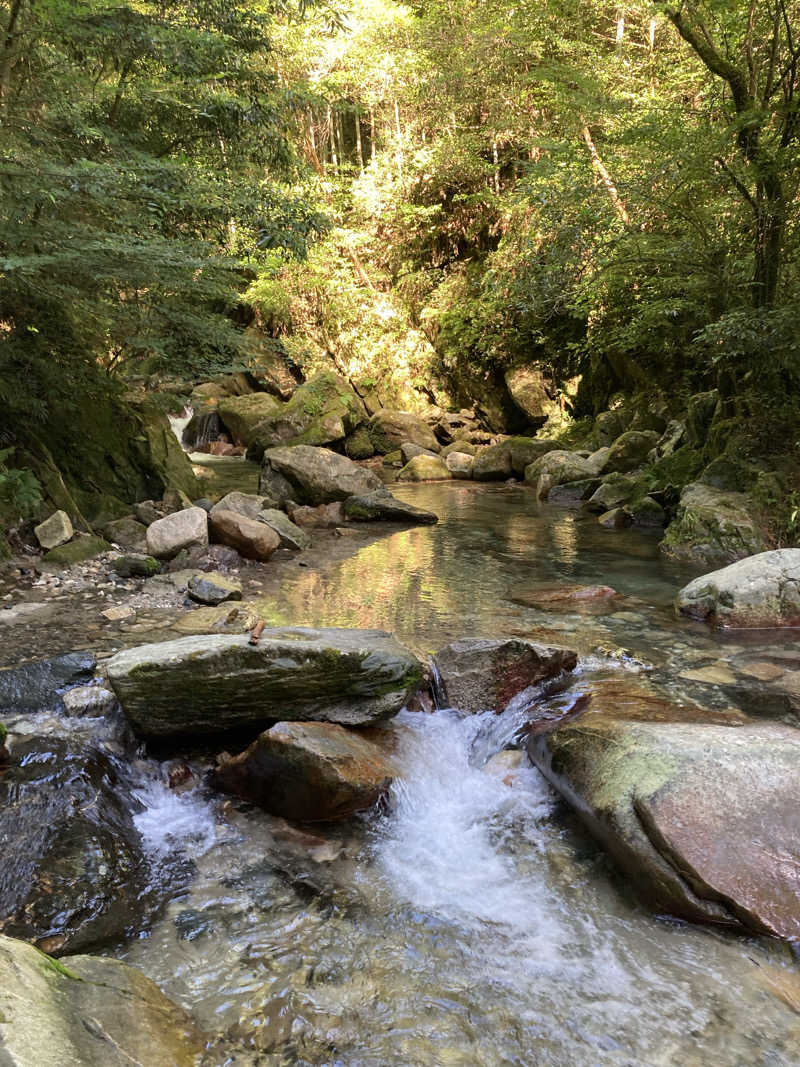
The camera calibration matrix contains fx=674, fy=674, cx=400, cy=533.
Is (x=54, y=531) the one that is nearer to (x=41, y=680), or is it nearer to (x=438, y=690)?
(x=41, y=680)

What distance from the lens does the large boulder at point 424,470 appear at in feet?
55.1

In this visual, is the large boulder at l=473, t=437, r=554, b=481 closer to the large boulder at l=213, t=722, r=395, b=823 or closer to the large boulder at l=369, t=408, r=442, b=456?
the large boulder at l=369, t=408, r=442, b=456

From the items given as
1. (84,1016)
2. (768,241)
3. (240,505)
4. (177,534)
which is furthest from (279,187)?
(84,1016)

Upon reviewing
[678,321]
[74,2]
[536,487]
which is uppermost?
[74,2]

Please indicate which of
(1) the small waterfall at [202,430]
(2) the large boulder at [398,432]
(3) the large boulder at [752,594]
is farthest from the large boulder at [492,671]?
(1) the small waterfall at [202,430]

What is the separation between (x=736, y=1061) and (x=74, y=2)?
933 centimetres

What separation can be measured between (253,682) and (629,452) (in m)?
11.6

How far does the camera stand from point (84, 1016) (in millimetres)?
1779

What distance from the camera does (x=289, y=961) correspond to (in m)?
2.72

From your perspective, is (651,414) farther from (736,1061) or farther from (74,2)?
(736,1061)

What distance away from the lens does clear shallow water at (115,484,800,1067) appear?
238 cm

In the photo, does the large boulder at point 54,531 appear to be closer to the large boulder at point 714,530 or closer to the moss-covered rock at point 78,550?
the moss-covered rock at point 78,550

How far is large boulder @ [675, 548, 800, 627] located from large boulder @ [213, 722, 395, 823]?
3922 millimetres

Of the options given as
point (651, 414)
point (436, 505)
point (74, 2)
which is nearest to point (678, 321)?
point (651, 414)
